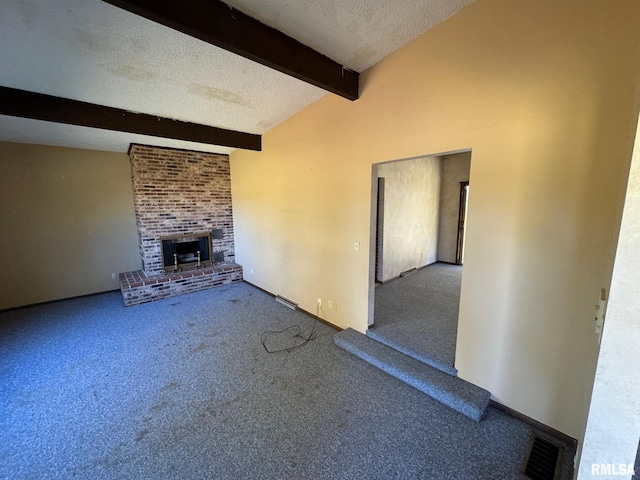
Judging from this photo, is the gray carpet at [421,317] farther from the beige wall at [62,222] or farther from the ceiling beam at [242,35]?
the beige wall at [62,222]

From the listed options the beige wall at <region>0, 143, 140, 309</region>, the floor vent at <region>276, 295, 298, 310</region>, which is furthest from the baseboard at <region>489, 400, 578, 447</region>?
the beige wall at <region>0, 143, 140, 309</region>

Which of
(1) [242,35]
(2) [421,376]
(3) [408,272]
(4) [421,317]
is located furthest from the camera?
(3) [408,272]

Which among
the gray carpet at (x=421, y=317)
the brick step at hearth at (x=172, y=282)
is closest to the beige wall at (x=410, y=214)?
the gray carpet at (x=421, y=317)

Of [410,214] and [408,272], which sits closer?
[410,214]

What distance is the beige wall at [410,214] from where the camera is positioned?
491cm

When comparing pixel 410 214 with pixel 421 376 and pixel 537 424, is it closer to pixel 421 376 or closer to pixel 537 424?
pixel 421 376

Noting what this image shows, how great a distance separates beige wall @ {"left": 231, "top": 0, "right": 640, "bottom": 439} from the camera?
4.85 ft

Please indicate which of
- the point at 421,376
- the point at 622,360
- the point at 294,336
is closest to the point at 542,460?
the point at 421,376

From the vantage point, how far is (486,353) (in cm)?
208

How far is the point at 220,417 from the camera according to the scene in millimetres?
2000

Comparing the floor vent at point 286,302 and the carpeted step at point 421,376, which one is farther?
the floor vent at point 286,302

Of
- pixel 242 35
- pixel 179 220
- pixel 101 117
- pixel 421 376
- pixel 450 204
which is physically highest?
pixel 242 35

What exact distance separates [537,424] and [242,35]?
12.3 feet

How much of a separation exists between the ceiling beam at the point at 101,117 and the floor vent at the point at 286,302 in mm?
2834
